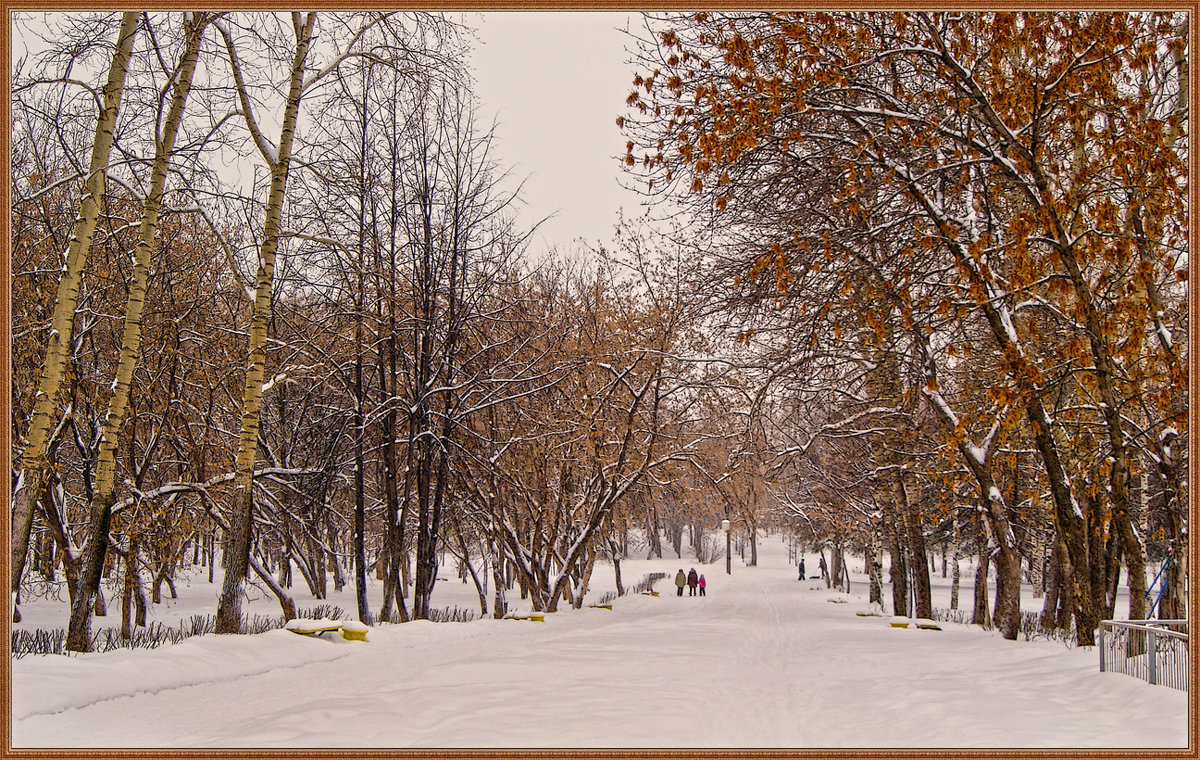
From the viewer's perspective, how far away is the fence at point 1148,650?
6.79 metres

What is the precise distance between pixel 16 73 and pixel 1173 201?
12849 mm

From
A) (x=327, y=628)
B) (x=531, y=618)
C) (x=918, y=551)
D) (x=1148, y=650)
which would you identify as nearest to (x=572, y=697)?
(x=327, y=628)

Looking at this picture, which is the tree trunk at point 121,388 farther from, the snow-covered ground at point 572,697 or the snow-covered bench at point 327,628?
the snow-covered bench at point 327,628

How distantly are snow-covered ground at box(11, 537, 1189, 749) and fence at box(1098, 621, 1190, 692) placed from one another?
0.21 m

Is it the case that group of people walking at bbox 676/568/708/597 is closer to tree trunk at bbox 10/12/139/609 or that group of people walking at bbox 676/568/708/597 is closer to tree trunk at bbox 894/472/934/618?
tree trunk at bbox 894/472/934/618

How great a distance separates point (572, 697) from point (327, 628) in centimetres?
526

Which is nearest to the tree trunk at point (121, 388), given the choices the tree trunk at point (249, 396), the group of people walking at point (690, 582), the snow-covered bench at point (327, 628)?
the tree trunk at point (249, 396)

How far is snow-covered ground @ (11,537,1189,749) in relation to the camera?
5.90 metres

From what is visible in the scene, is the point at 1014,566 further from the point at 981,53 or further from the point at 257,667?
the point at 257,667

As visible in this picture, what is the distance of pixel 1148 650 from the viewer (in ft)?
23.7

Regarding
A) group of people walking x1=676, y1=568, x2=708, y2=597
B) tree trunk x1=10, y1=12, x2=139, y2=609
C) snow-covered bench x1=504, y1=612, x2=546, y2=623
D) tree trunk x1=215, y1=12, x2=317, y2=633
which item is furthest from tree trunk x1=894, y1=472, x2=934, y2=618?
tree trunk x1=10, y1=12, x2=139, y2=609

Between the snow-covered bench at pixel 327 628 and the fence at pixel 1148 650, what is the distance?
9455mm

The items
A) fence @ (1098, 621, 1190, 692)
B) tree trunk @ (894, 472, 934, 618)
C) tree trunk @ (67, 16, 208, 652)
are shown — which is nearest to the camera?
fence @ (1098, 621, 1190, 692)

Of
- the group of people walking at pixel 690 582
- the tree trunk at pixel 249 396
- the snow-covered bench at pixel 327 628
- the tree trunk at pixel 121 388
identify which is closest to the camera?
the tree trunk at pixel 121 388
